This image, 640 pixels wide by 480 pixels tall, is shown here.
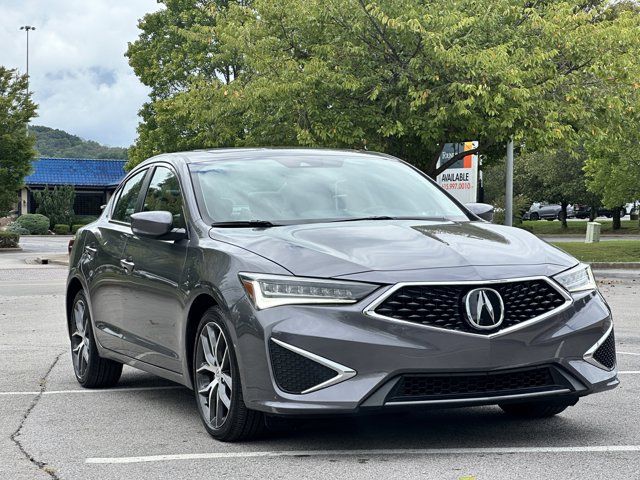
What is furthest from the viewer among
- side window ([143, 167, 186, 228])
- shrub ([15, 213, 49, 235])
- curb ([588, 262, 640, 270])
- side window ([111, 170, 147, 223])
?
shrub ([15, 213, 49, 235])

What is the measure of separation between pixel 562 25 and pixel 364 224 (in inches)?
827

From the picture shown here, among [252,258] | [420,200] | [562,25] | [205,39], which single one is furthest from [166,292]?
[205,39]

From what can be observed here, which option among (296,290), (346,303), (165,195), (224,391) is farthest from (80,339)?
(346,303)

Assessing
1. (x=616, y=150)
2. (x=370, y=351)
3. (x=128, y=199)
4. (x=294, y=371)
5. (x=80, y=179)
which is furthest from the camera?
(x=80, y=179)

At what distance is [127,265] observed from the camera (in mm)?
7559

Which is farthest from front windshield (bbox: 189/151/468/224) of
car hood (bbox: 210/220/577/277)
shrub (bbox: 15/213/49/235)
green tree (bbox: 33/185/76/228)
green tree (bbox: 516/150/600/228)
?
green tree (bbox: 33/185/76/228)

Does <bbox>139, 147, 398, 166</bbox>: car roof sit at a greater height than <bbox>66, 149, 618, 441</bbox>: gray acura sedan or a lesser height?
greater

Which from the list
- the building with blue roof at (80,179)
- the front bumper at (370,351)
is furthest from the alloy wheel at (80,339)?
the building with blue roof at (80,179)

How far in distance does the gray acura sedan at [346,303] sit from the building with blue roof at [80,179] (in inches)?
2734

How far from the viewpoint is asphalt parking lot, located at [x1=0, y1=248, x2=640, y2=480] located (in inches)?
213

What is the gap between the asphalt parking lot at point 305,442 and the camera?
5406mm

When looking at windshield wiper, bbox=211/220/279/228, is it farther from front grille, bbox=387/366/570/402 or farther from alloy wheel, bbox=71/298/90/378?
alloy wheel, bbox=71/298/90/378

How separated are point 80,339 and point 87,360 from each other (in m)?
0.35

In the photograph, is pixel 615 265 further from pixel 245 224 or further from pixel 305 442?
pixel 305 442
